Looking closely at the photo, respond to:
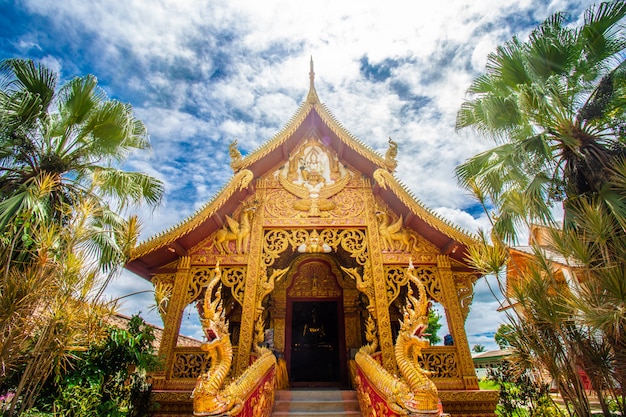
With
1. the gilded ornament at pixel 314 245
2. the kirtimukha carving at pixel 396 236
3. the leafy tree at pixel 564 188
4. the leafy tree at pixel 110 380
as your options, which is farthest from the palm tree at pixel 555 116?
the leafy tree at pixel 110 380

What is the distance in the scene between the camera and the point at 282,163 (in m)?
7.30

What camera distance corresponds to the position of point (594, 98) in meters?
5.81

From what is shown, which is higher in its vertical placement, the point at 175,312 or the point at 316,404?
the point at 175,312

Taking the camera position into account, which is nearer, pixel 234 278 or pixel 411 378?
pixel 411 378

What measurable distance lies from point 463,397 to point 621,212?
362 cm

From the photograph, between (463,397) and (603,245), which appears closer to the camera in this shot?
(603,245)

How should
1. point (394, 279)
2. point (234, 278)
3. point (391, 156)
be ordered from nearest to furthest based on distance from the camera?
point (394, 279), point (234, 278), point (391, 156)

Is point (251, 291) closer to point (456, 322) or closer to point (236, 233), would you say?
point (236, 233)

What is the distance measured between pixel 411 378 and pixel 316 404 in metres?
2.56

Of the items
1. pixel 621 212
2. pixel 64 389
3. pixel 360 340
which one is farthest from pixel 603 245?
pixel 64 389

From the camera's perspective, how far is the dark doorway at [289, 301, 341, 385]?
795 centimetres

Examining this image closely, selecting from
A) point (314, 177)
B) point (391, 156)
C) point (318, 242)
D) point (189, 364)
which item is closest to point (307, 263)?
point (318, 242)

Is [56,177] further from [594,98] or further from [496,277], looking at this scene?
[594,98]

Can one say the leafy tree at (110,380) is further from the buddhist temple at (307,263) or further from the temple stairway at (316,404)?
the temple stairway at (316,404)
